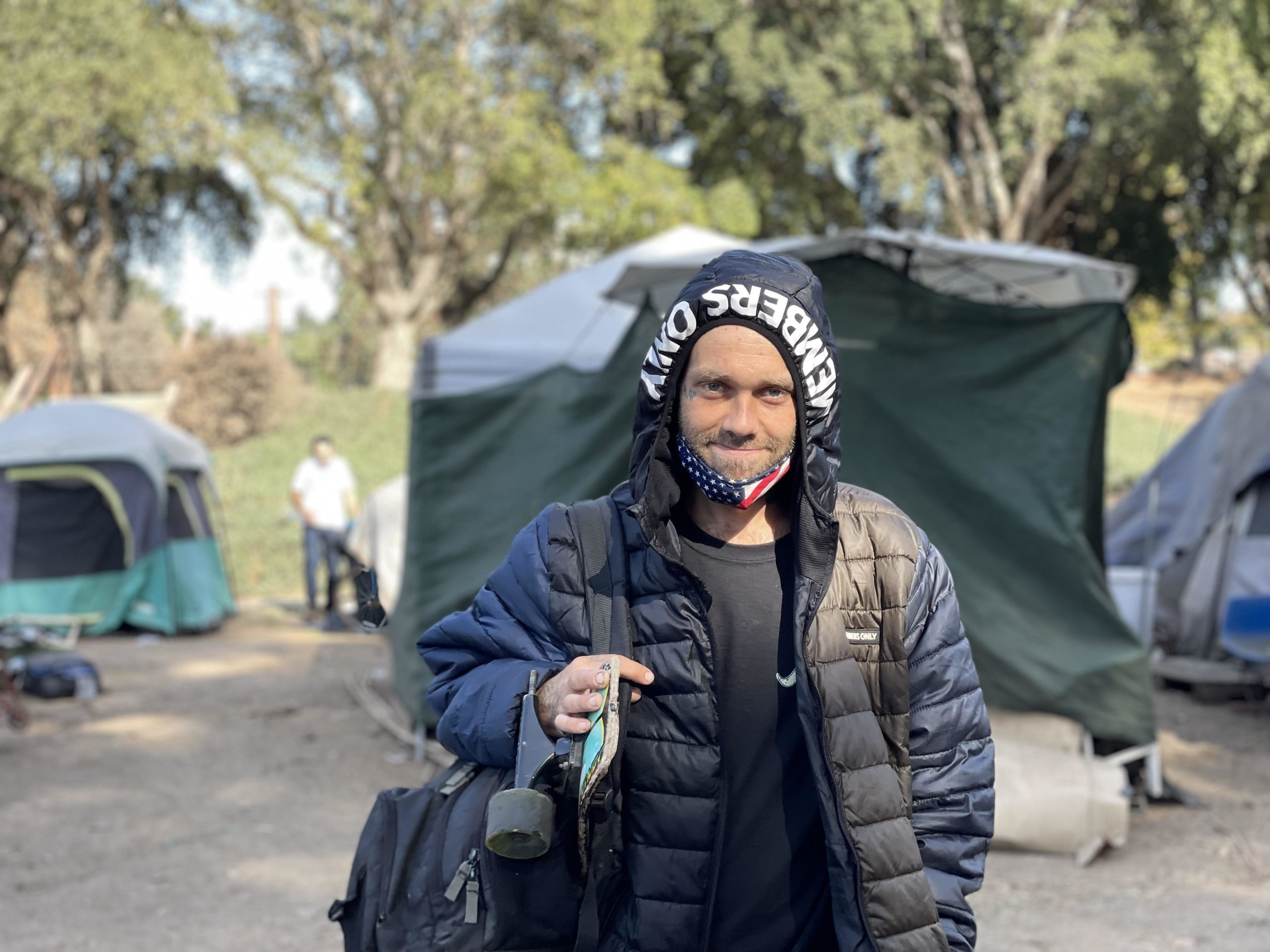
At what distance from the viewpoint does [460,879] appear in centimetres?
208

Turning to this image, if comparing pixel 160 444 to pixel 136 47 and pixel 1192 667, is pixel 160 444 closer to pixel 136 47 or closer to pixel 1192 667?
pixel 1192 667

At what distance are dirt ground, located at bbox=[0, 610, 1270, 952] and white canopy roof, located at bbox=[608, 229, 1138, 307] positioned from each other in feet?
8.87

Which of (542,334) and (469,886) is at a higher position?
(542,334)

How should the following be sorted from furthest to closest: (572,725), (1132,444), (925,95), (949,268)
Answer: (925,95) < (1132,444) < (949,268) < (572,725)

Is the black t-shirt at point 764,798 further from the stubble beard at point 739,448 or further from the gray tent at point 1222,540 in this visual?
the gray tent at point 1222,540

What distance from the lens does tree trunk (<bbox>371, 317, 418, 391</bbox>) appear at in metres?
30.7

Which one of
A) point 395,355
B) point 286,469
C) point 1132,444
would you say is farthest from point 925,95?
point 286,469

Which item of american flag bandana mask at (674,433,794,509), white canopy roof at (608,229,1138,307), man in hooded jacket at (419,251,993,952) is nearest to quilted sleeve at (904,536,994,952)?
man in hooded jacket at (419,251,993,952)

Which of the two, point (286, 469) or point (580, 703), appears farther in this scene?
point (286, 469)

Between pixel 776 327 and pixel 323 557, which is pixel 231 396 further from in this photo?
pixel 776 327

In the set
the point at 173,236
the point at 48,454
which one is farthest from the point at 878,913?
the point at 173,236

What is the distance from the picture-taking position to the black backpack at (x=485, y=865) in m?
1.96

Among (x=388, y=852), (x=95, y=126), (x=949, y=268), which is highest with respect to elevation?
A: (x=95, y=126)

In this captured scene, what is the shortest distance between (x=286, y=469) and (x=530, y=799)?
2506cm
